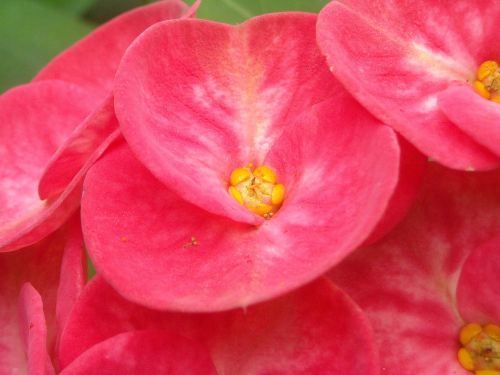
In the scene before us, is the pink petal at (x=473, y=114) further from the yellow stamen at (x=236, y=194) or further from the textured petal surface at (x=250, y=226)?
the yellow stamen at (x=236, y=194)

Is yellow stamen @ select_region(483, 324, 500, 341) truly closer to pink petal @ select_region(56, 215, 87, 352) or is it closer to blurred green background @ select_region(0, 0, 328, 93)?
pink petal @ select_region(56, 215, 87, 352)

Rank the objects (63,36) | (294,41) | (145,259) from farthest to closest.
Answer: (63,36), (294,41), (145,259)

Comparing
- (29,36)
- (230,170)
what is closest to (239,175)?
(230,170)

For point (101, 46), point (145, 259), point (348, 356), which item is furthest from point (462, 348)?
point (101, 46)

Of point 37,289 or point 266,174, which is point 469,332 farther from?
Answer: point 37,289

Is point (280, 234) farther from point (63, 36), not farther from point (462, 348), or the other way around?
point (63, 36)

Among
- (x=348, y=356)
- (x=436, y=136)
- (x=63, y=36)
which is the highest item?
(x=436, y=136)

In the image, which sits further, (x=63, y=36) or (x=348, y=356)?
(x=63, y=36)
